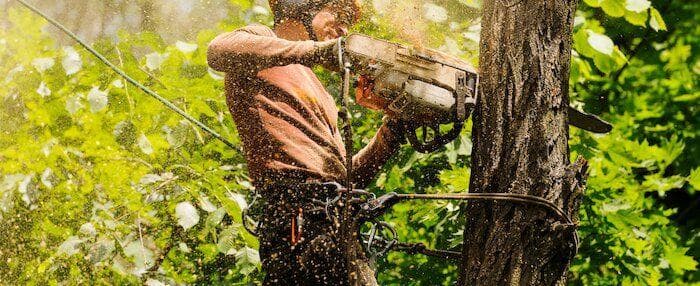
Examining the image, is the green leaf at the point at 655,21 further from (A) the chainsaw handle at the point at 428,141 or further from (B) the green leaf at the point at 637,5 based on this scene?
(A) the chainsaw handle at the point at 428,141

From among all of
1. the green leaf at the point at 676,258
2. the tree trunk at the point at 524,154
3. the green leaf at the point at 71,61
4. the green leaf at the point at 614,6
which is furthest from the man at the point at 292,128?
the green leaf at the point at 676,258

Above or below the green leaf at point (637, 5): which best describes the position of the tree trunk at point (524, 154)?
below

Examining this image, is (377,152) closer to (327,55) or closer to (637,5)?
(327,55)

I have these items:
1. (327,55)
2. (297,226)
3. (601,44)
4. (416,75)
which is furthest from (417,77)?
(601,44)

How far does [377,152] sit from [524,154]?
0.90 m

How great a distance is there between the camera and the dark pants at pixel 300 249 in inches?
95.9

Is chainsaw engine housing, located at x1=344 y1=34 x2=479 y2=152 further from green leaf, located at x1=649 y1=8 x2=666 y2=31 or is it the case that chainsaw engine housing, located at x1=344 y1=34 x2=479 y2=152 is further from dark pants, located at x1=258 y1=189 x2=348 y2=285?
green leaf, located at x1=649 y1=8 x2=666 y2=31

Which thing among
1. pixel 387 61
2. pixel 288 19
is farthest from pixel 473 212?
pixel 288 19

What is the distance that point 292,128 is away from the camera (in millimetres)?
2590

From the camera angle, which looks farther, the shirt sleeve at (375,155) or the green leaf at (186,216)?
the green leaf at (186,216)

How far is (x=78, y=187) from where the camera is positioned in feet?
14.0

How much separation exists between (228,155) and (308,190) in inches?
73.6

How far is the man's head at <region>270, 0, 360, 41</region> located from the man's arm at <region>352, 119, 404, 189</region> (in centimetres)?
44

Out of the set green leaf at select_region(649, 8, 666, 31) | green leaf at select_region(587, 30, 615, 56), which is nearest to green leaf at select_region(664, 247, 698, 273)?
green leaf at select_region(649, 8, 666, 31)
